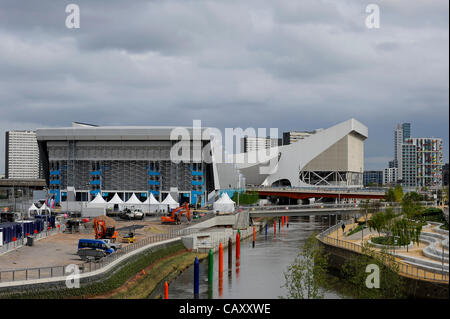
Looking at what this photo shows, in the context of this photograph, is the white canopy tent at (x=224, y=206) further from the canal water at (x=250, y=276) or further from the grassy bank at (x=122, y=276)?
the grassy bank at (x=122, y=276)

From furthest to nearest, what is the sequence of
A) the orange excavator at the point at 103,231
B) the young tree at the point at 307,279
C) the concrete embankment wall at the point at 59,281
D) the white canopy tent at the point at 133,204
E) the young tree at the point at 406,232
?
the white canopy tent at the point at 133,204, the orange excavator at the point at 103,231, the young tree at the point at 406,232, the young tree at the point at 307,279, the concrete embankment wall at the point at 59,281

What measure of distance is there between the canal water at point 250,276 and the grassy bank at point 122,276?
1.56m

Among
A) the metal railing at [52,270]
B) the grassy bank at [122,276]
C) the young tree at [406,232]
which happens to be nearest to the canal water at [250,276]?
the grassy bank at [122,276]

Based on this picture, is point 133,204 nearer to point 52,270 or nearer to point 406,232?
point 52,270

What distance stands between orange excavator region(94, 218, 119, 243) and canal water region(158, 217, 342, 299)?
20.1 feet

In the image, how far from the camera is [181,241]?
45969mm

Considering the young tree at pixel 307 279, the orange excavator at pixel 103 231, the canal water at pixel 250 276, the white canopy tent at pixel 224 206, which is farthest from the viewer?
the white canopy tent at pixel 224 206

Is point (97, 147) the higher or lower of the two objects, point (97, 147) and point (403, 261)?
the higher

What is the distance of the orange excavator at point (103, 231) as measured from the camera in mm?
39625
